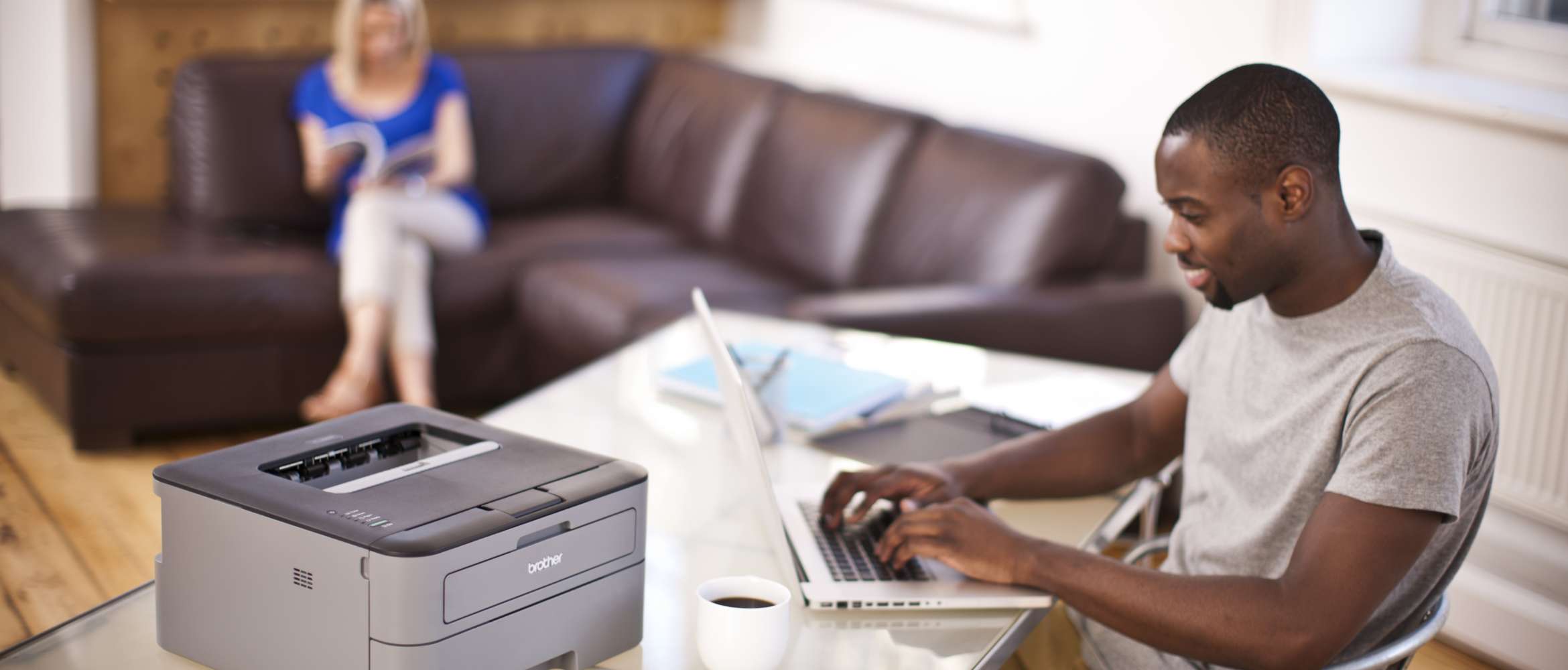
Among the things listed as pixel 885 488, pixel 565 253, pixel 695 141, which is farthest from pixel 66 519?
pixel 885 488

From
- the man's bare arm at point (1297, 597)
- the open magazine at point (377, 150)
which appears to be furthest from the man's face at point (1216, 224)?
the open magazine at point (377, 150)

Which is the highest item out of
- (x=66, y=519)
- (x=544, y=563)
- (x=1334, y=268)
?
(x=1334, y=268)

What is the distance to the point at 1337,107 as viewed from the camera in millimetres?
3031

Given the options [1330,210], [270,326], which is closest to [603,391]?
[1330,210]

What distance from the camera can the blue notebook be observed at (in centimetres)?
205

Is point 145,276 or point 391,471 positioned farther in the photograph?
point 145,276

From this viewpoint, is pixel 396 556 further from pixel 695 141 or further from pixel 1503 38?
pixel 695 141

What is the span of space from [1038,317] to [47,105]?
2.87 m

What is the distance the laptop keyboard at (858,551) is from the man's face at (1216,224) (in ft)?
1.49

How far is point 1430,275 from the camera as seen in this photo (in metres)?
2.80

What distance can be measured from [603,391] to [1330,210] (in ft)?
3.55

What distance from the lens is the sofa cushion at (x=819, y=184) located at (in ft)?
12.2

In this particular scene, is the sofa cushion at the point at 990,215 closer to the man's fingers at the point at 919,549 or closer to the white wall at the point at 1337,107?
the white wall at the point at 1337,107

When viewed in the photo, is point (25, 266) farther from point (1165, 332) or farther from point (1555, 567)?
point (1555, 567)
